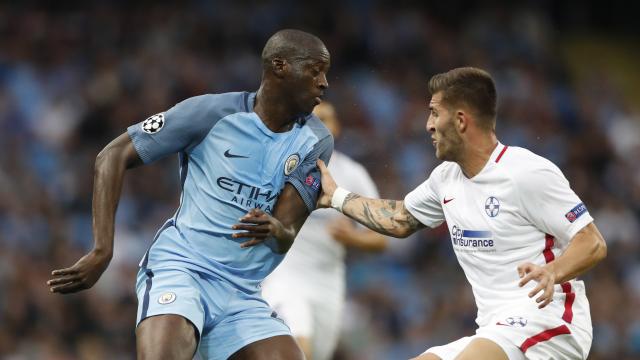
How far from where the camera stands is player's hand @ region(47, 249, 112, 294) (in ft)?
17.1

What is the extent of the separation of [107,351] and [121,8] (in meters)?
5.94

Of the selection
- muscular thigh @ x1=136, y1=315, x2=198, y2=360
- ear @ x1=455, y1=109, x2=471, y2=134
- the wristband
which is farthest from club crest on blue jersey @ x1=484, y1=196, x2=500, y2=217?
muscular thigh @ x1=136, y1=315, x2=198, y2=360

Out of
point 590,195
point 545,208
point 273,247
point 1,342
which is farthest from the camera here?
point 590,195

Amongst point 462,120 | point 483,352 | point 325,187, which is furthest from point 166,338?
point 462,120

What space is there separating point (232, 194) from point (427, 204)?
110 cm

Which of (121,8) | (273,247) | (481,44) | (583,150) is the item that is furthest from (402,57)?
(273,247)

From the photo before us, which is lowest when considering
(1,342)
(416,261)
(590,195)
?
(1,342)

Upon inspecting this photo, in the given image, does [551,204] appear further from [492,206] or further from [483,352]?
[483,352]

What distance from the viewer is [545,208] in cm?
539

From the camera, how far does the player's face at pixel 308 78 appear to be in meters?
5.77

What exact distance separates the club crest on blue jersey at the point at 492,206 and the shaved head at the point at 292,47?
119cm

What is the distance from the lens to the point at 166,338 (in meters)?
5.15

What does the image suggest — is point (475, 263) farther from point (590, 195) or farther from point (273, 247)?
point (590, 195)

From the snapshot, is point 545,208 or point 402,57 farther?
point 402,57
